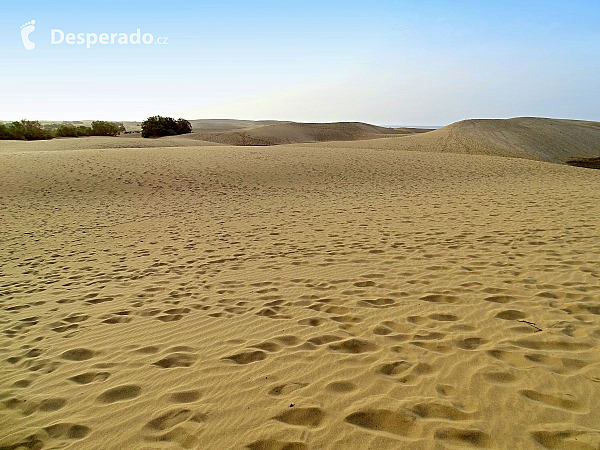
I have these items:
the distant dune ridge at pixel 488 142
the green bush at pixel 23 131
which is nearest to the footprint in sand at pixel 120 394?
the distant dune ridge at pixel 488 142

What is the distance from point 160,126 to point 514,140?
4010cm

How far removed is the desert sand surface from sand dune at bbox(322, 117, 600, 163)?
24.9 m

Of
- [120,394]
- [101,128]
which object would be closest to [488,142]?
[120,394]

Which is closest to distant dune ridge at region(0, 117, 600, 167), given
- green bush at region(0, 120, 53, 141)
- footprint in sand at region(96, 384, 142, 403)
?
green bush at region(0, 120, 53, 141)

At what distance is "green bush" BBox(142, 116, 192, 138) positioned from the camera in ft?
161

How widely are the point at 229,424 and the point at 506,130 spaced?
42.9 meters

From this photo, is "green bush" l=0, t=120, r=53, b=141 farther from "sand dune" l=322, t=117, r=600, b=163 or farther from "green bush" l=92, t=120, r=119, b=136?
"sand dune" l=322, t=117, r=600, b=163

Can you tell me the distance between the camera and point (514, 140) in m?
35.7

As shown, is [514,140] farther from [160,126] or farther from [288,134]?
[160,126]

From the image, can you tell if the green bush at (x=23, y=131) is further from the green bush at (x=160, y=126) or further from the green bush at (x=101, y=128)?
the green bush at (x=160, y=126)

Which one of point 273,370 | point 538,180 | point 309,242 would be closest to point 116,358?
point 273,370

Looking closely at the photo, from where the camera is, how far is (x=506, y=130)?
38.6 metres

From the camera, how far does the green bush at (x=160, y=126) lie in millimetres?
49219

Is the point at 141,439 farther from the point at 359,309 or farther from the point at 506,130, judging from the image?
the point at 506,130
